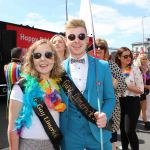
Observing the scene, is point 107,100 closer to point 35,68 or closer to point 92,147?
point 92,147

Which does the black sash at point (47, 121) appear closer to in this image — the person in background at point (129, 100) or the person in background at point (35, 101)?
the person in background at point (35, 101)

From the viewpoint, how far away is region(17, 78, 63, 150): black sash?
2508mm

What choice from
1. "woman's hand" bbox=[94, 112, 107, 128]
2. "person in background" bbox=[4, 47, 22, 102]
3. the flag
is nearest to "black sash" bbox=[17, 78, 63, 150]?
"woman's hand" bbox=[94, 112, 107, 128]

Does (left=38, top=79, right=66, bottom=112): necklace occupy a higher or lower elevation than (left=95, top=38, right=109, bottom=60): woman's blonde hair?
lower

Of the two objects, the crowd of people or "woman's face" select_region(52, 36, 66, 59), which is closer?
the crowd of people

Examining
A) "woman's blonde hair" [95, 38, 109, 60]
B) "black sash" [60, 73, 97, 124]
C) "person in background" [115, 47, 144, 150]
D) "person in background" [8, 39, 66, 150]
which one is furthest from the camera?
"person in background" [115, 47, 144, 150]

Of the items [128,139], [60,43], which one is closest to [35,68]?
[60,43]

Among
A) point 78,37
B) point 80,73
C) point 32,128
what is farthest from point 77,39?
point 32,128

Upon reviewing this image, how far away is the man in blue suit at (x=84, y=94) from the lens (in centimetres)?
260

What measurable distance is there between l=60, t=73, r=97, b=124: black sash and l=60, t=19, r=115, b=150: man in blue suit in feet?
0.10

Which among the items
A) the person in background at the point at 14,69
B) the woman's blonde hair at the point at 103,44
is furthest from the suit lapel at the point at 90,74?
the person in background at the point at 14,69

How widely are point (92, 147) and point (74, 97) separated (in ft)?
1.37

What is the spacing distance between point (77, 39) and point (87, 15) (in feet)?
1.09

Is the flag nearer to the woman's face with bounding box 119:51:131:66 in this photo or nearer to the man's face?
the man's face
